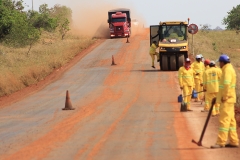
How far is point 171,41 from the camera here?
1433 inches

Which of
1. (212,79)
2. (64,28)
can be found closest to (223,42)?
(64,28)

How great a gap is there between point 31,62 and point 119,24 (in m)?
20.8

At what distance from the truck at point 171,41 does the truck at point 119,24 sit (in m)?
26.2

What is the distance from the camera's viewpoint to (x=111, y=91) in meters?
29.3

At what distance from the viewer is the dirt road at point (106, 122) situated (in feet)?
44.9

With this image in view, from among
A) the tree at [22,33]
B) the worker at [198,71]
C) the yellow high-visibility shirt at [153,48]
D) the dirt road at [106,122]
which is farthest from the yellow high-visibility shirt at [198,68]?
the tree at [22,33]

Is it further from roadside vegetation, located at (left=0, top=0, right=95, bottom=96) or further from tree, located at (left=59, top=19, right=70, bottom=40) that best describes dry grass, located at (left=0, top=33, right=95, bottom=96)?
tree, located at (left=59, top=19, right=70, bottom=40)

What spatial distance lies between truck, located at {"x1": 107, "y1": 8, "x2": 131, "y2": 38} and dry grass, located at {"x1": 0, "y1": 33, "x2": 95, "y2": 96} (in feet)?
12.1

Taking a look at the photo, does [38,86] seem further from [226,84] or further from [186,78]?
[226,84]

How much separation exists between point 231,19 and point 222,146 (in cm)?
10823

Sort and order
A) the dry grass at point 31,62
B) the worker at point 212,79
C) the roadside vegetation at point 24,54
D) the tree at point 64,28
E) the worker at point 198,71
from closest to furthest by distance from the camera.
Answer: the worker at point 212,79 < the worker at point 198,71 < the dry grass at point 31,62 < the roadside vegetation at point 24,54 < the tree at point 64,28

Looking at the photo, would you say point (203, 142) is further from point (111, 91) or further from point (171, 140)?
point (111, 91)

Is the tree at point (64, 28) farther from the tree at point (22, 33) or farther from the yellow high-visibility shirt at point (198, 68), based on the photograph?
the yellow high-visibility shirt at point (198, 68)

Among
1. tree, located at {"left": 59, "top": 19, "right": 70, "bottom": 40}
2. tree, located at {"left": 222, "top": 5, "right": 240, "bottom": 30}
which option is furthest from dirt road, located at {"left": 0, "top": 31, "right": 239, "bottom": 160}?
tree, located at {"left": 222, "top": 5, "right": 240, "bottom": 30}
